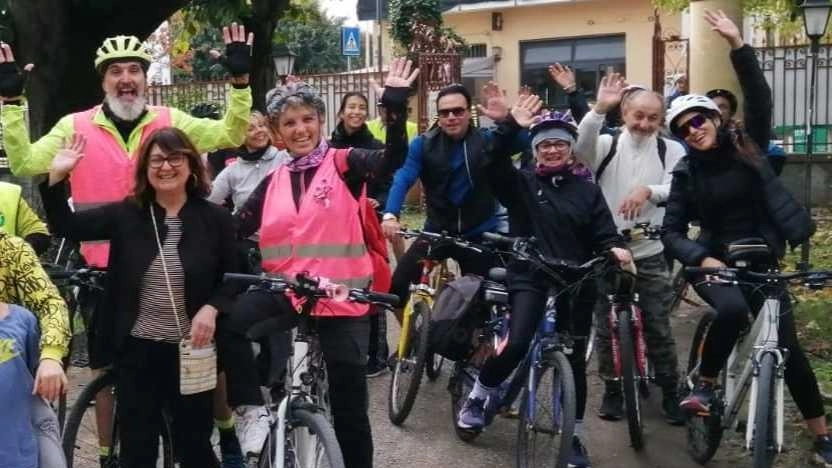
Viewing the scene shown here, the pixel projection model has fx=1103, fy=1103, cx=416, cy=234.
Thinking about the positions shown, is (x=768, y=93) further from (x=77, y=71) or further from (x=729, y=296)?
(x=77, y=71)

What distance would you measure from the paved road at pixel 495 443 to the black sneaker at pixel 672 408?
0.16ft

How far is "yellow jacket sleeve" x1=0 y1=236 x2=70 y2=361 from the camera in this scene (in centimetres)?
386

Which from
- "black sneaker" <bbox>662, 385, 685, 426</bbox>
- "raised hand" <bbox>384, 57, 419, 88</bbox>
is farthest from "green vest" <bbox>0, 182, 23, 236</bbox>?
"black sneaker" <bbox>662, 385, 685, 426</bbox>

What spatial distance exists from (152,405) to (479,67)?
28.7 meters

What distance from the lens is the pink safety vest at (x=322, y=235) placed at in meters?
4.61

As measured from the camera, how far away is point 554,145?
566 centimetres

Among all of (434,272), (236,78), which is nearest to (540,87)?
(434,272)

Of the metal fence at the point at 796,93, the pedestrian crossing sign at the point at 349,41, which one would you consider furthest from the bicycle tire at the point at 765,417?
the pedestrian crossing sign at the point at 349,41

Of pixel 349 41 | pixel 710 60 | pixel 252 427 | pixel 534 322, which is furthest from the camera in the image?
pixel 349 41

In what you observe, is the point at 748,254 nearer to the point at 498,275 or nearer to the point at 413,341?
the point at 498,275

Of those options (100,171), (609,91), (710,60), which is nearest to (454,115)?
(609,91)

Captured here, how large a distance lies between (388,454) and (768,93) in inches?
111

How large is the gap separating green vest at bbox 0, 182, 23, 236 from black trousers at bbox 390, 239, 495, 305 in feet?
8.01

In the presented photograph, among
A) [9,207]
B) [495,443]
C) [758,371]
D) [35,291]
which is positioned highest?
[9,207]
